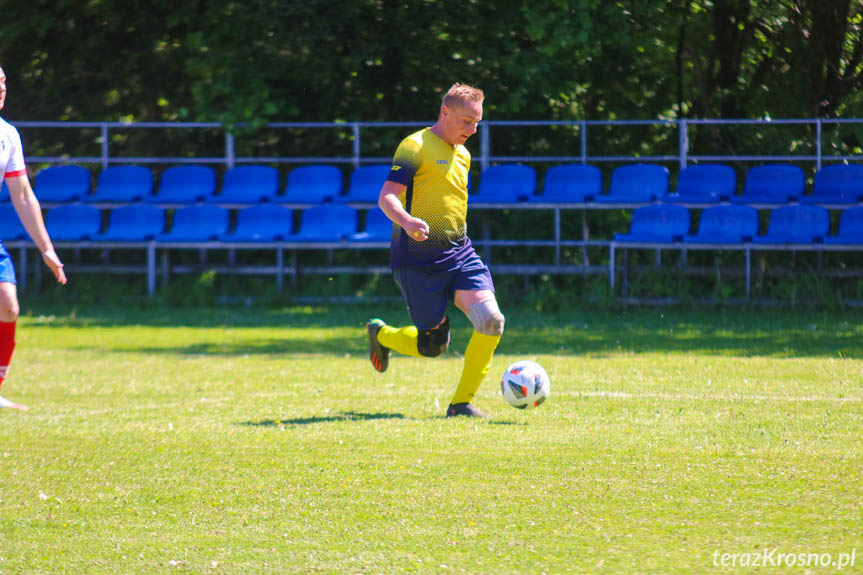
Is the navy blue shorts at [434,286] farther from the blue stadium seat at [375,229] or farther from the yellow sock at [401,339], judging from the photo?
the blue stadium seat at [375,229]

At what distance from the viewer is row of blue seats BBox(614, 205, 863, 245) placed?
15234 millimetres

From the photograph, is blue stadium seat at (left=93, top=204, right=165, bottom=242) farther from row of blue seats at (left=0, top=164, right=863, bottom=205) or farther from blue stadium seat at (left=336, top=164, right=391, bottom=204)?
blue stadium seat at (left=336, top=164, right=391, bottom=204)

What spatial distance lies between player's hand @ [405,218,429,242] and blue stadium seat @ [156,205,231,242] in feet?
36.1

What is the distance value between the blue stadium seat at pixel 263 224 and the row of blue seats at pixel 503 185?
330mm

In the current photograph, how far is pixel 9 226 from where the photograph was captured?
17922 millimetres

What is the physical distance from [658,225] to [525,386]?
8.97 meters

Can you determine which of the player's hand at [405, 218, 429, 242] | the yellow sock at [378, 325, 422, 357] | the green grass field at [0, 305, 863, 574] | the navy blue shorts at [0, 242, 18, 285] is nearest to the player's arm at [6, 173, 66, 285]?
the navy blue shorts at [0, 242, 18, 285]

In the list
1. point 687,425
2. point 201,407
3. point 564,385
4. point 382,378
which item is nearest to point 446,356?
point 382,378

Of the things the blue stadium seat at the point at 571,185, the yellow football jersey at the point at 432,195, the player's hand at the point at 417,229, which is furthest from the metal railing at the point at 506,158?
the player's hand at the point at 417,229

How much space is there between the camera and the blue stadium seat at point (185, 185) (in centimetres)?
1808

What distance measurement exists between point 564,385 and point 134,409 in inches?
125

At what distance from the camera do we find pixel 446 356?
11.2 meters

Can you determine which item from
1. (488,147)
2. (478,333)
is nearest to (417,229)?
(478,333)

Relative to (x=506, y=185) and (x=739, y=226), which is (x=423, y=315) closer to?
(x=739, y=226)
